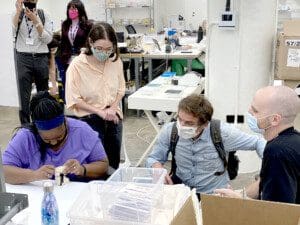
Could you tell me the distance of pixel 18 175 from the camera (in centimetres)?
217

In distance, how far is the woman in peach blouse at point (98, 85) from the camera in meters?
3.00

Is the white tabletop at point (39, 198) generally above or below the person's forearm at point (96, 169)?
below

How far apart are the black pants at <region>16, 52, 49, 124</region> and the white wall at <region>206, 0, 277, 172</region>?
2.03 metres

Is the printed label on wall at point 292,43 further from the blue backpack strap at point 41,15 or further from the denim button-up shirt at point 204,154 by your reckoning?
the blue backpack strap at point 41,15

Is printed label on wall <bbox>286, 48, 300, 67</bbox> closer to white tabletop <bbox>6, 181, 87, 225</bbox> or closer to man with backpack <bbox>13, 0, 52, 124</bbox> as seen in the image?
white tabletop <bbox>6, 181, 87, 225</bbox>

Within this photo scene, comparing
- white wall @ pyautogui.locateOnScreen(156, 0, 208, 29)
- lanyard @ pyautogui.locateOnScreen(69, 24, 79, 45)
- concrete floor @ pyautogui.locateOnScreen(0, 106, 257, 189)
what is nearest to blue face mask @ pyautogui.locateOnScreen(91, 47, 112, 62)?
concrete floor @ pyautogui.locateOnScreen(0, 106, 257, 189)

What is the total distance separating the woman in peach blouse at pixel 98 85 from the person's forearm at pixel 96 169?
2.40 feet

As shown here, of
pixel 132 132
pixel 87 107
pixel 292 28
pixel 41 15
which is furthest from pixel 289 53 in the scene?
pixel 41 15

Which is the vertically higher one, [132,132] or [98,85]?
[98,85]

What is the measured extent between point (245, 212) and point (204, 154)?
961 millimetres

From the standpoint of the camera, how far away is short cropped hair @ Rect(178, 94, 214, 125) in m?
2.34

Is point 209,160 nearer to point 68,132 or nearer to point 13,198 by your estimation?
point 68,132

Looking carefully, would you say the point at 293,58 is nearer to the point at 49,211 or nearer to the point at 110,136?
the point at 110,136

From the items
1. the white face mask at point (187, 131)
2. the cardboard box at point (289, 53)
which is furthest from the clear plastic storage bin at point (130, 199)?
the cardboard box at point (289, 53)
